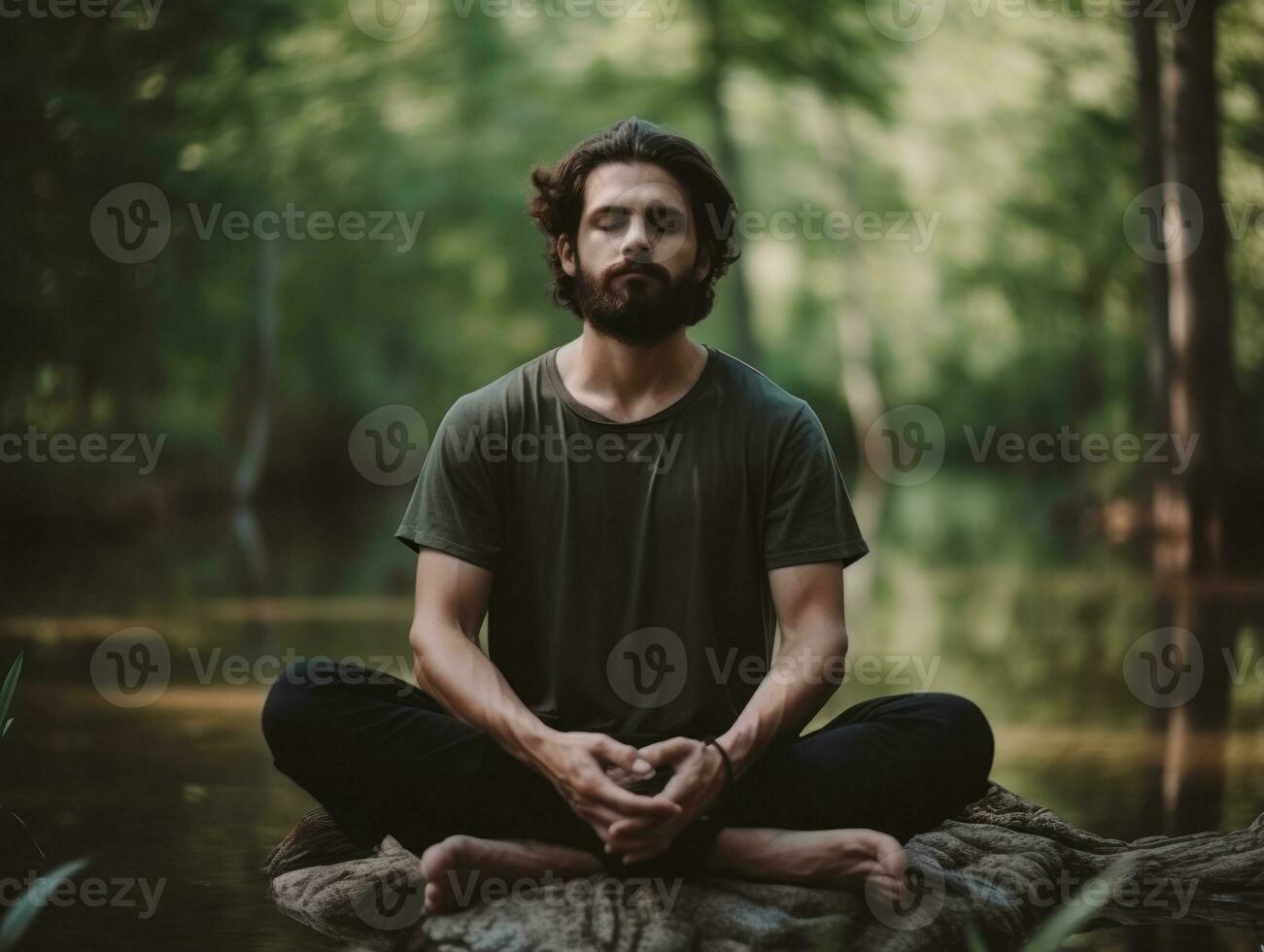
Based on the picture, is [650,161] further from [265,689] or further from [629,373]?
[265,689]

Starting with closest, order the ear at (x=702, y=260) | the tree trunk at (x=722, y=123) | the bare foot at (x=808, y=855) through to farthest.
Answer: the bare foot at (x=808, y=855)
the ear at (x=702, y=260)
the tree trunk at (x=722, y=123)

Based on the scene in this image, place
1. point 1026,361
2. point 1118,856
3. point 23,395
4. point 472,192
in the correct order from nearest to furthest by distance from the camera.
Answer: point 1118,856 → point 23,395 → point 472,192 → point 1026,361

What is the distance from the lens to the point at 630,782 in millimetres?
3260

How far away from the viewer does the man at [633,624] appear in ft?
11.2

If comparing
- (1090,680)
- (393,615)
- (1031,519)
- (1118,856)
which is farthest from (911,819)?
(1031,519)

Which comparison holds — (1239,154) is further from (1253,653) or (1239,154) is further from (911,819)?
(911,819)

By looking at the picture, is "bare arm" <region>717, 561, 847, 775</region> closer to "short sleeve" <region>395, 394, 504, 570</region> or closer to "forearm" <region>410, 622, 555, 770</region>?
"forearm" <region>410, 622, 555, 770</region>

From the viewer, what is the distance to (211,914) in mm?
3633

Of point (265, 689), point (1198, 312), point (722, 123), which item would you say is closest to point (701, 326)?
point (722, 123)

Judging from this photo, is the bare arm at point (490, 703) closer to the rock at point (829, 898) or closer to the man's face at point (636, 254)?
the rock at point (829, 898)

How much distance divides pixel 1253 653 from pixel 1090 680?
38.9 inches

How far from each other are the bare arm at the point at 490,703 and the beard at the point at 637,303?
0.61 metres

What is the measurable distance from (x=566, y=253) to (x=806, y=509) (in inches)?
33.5

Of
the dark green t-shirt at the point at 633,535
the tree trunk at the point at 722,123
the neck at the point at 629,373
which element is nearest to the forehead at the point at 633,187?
the neck at the point at 629,373
